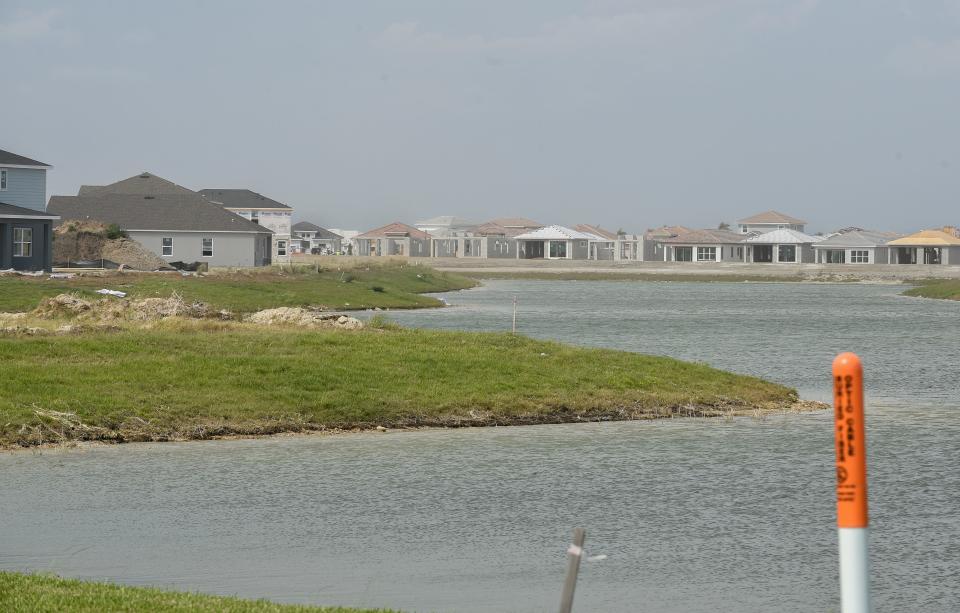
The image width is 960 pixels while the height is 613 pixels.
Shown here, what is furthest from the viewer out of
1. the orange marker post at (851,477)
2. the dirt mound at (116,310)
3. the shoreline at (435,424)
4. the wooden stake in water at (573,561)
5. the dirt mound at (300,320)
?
the dirt mound at (300,320)

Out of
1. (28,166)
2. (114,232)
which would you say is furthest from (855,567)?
(114,232)

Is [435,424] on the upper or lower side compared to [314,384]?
lower

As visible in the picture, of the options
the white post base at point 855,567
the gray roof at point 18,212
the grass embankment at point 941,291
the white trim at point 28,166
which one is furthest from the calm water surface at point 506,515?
the grass embankment at point 941,291

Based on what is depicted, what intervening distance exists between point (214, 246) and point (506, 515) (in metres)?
74.7

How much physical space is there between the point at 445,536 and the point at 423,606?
12.3ft

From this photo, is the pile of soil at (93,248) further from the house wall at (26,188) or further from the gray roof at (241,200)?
the gray roof at (241,200)

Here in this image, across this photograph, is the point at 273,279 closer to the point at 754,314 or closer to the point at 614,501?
the point at 754,314

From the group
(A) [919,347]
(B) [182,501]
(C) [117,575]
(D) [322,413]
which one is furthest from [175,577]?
(A) [919,347]

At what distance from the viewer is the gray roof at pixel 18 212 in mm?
69113

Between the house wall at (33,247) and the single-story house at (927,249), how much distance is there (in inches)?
5405

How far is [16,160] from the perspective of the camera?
238 feet

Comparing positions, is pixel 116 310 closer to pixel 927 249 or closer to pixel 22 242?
pixel 22 242

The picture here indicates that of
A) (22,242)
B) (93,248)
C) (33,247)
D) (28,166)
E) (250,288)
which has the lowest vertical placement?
(250,288)

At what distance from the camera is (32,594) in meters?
12.1
